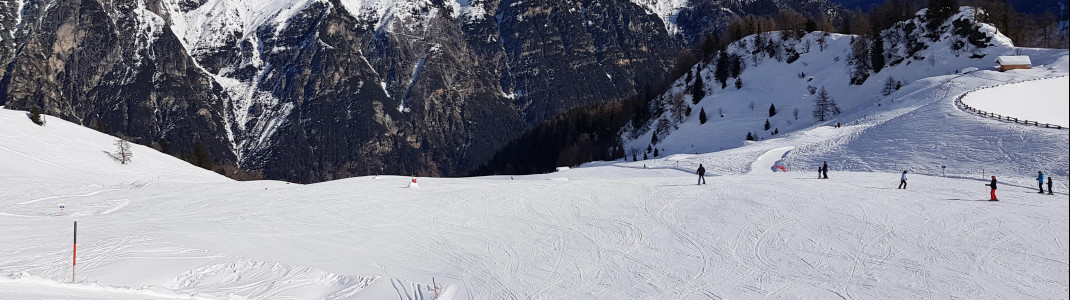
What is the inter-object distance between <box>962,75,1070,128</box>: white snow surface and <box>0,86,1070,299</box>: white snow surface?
9681 millimetres

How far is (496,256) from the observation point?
24.6 m

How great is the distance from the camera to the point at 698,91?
12256cm

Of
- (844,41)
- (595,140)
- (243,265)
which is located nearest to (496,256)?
(243,265)

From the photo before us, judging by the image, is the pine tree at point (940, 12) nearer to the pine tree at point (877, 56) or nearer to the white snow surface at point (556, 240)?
the pine tree at point (877, 56)

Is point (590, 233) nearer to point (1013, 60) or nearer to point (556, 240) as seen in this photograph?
point (556, 240)

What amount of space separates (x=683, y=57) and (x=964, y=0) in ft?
176

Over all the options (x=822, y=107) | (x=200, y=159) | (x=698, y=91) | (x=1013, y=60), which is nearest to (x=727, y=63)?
(x=698, y=91)

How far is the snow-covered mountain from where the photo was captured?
7106 cm

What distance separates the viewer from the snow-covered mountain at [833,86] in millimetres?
71062

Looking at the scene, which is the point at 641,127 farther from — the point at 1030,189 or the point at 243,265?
the point at 243,265

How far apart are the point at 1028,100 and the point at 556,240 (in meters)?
51.7

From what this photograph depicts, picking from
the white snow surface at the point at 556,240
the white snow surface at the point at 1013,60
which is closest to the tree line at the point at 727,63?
the white snow surface at the point at 1013,60

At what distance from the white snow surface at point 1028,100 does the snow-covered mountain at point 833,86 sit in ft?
9.12

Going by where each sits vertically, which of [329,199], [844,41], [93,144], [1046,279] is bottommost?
[1046,279]
